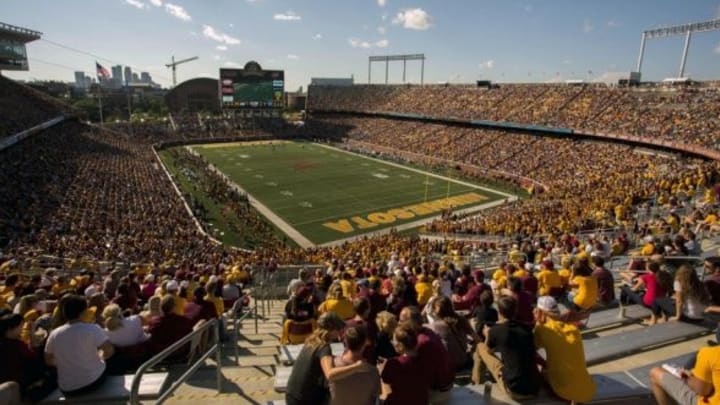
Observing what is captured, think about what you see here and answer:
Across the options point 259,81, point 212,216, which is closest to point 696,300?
point 212,216

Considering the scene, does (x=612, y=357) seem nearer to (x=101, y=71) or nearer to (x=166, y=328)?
(x=166, y=328)

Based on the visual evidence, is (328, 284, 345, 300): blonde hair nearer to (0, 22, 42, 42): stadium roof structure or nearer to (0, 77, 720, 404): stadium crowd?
(0, 77, 720, 404): stadium crowd

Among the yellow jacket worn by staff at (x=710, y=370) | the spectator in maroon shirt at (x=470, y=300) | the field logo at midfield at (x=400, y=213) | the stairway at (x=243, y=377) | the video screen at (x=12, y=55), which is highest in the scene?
the video screen at (x=12, y=55)

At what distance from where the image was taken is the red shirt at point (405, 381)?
4055 millimetres

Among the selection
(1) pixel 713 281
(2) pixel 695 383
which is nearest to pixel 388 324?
(2) pixel 695 383

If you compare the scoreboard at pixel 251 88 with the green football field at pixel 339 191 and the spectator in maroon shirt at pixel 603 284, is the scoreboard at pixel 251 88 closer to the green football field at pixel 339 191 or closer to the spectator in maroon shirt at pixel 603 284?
the green football field at pixel 339 191

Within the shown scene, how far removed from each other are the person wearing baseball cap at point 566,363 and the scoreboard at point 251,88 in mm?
78605

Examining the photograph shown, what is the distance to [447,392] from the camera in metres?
4.49

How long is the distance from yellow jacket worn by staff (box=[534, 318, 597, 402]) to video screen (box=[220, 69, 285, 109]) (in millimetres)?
78821

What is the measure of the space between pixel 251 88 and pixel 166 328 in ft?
256

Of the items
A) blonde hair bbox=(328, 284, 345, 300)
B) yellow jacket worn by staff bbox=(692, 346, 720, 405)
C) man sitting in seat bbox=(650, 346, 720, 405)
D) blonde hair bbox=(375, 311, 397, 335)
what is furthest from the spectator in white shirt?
yellow jacket worn by staff bbox=(692, 346, 720, 405)

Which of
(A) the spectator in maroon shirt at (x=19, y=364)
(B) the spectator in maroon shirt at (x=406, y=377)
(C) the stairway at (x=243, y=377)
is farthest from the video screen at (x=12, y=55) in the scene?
(B) the spectator in maroon shirt at (x=406, y=377)

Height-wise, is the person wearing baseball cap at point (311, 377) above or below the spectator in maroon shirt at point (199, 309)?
above

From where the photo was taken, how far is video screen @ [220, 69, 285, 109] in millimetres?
76875
